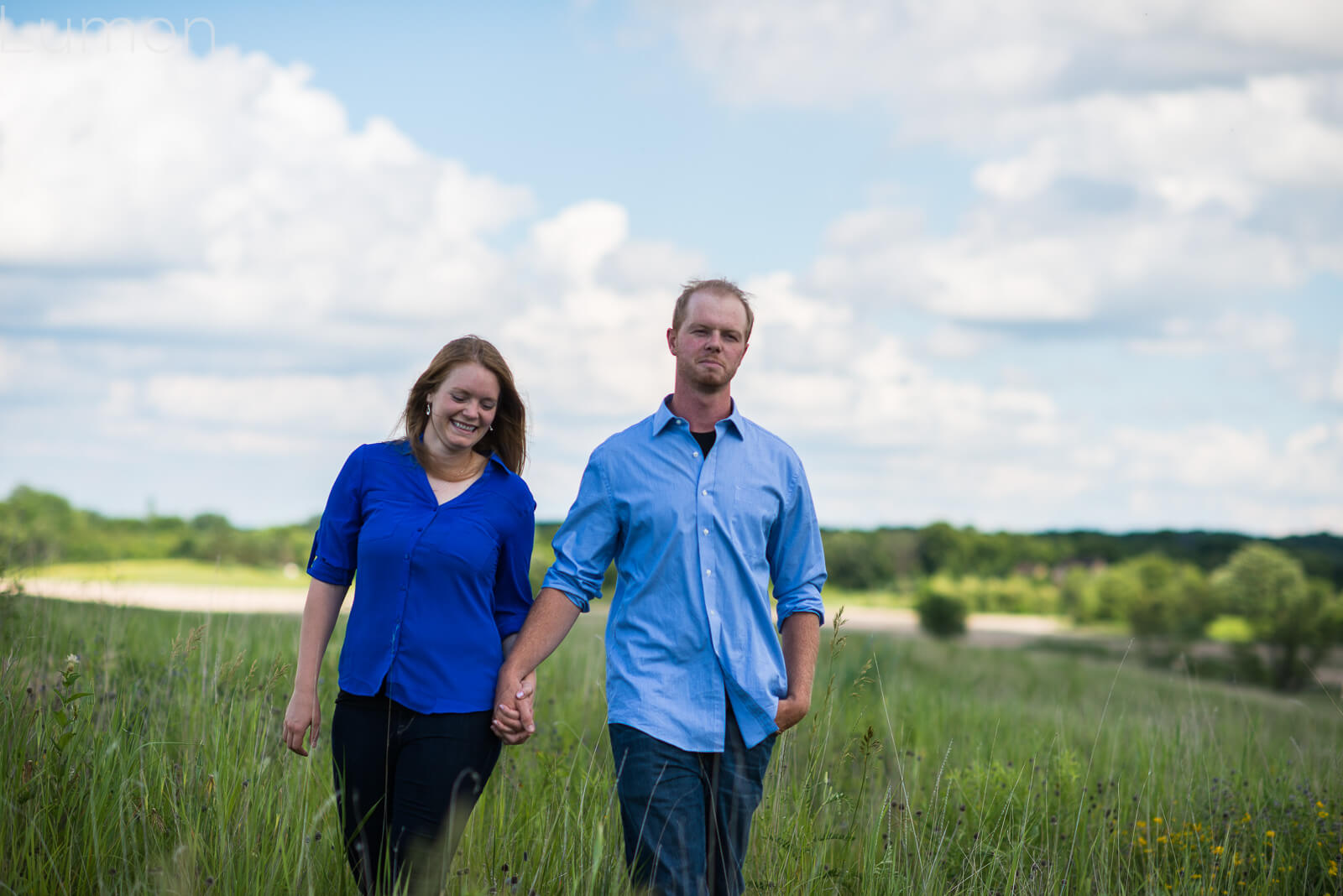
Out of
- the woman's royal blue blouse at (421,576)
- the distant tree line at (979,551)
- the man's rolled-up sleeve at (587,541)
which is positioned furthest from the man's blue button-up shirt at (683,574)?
the distant tree line at (979,551)

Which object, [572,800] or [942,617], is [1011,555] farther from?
[572,800]

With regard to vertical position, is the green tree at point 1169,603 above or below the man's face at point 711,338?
below

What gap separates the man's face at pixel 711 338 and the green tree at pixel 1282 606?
35.5 metres

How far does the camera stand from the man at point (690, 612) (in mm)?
3459

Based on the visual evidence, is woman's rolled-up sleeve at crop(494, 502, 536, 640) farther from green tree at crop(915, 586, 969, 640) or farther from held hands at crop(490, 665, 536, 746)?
green tree at crop(915, 586, 969, 640)

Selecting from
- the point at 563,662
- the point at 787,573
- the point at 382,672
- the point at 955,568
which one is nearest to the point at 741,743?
the point at 787,573

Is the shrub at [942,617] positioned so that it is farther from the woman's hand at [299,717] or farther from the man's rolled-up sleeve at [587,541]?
the woman's hand at [299,717]

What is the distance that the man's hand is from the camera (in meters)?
3.71

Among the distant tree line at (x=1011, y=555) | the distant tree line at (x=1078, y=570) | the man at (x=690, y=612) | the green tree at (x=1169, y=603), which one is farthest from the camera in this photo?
the distant tree line at (x=1011, y=555)

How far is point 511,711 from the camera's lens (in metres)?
3.47

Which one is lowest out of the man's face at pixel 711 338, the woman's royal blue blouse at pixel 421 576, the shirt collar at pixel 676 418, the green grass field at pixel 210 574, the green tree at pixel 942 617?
the green tree at pixel 942 617

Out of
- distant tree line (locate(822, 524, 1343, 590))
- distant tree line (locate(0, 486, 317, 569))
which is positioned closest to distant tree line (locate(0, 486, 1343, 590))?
distant tree line (locate(822, 524, 1343, 590))

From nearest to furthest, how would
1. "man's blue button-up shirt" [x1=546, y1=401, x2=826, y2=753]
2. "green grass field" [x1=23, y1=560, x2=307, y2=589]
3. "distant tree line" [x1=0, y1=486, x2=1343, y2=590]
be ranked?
"man's blue button-up shirt" [x1=546, y1=401, x2=826, y2=753] < "green grass field" [x1=23, y1=560, x2=307, y2=589] < "distant tree line" [x1=0, y1=486, x2=1343, y2=590]

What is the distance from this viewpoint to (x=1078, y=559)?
63.2 metres
